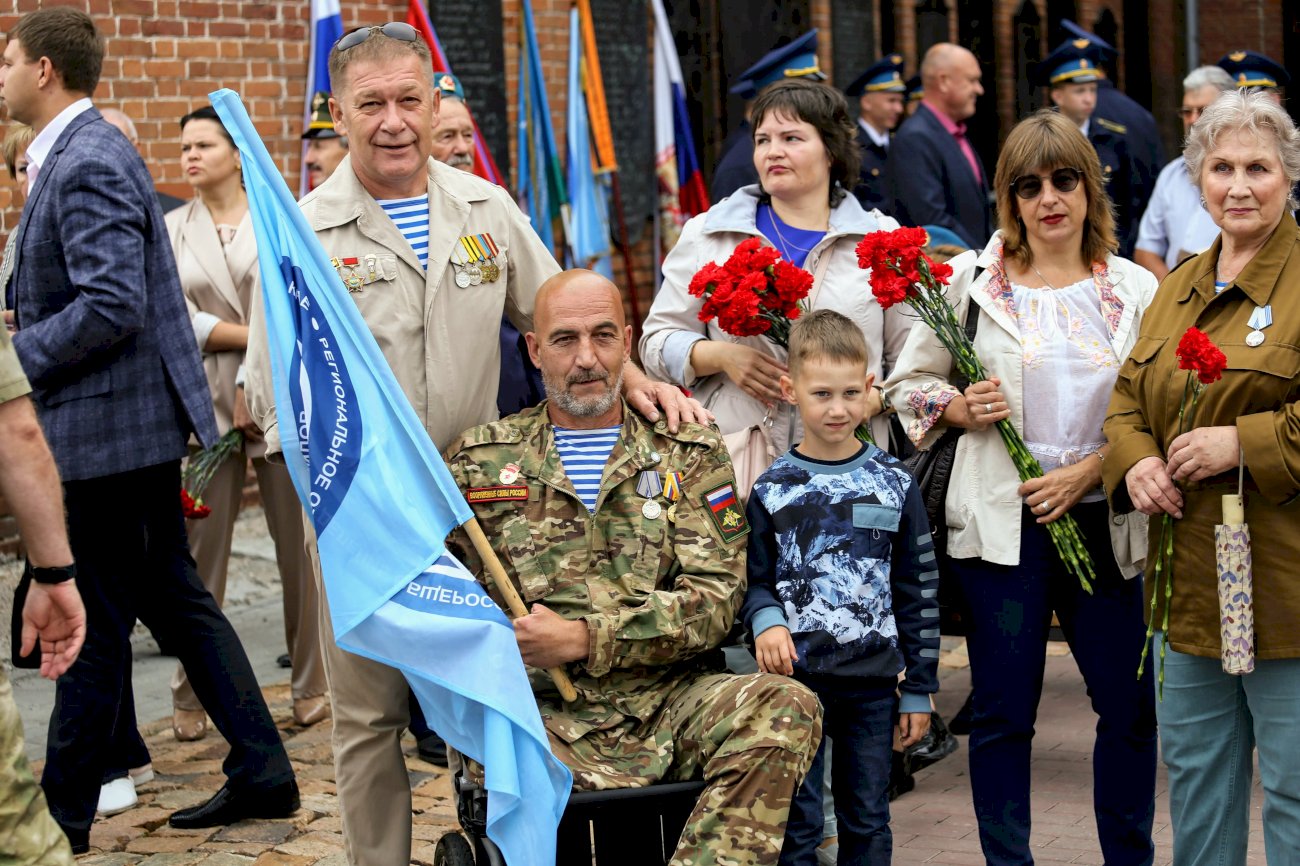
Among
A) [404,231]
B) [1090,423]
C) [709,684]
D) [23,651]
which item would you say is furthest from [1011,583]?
[23,651]

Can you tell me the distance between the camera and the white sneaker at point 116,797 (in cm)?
521

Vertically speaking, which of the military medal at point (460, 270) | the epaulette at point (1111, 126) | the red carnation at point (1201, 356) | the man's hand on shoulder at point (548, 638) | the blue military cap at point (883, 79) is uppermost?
the blue military cap at point (883, 79)

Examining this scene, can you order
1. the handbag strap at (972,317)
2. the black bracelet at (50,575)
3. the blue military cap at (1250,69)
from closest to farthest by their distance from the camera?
1. the black bracelet at (50,575)
2. the handbag strap at (972,317)
3. the blue military cap at (1250,69)

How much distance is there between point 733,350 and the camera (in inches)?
180

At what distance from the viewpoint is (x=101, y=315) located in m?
4.68

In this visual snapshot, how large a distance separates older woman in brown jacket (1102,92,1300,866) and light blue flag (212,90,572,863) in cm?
144

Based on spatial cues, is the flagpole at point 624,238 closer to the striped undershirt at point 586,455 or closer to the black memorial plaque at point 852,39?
the black memorial plaque at point 852,39

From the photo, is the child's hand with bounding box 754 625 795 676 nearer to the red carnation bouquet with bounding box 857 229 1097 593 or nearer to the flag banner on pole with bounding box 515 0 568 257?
the red carnation bouquet with bounding box 857 229 1097 593

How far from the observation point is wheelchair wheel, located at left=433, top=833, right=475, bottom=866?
3770 mm

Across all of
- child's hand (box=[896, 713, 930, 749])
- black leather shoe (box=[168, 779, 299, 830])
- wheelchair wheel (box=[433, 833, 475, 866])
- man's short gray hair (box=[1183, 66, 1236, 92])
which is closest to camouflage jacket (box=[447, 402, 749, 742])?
wheelchair wheel (box=[433, 833, 475, 866])

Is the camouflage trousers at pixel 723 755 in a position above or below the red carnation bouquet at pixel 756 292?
below

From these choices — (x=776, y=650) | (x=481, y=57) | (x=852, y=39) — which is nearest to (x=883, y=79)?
(x=481, y=57)

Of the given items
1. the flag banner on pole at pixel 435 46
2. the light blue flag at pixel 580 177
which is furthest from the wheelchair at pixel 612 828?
the light blue flag at pixel 580 177

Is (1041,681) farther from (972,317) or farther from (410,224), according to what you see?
(410,224)
